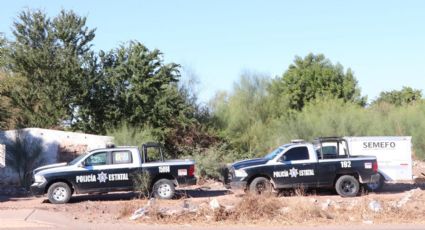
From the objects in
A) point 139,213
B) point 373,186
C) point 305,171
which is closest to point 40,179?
point 139,213

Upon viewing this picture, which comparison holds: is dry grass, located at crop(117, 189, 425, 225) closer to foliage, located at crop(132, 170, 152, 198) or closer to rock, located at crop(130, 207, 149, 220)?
rock, located at crop(130, 207, 149, 220)

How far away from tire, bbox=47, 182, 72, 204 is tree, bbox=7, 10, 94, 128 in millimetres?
14016

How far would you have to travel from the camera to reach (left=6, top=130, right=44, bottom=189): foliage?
25.5m

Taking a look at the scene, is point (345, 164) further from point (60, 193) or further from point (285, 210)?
point (60, 193)

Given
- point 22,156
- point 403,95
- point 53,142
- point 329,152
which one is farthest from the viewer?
point 403,95

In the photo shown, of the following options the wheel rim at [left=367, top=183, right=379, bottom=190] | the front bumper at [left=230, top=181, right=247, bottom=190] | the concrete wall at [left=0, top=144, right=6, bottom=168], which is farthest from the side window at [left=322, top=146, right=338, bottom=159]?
the concrete wall at [left=0, top=144, right=6, bottom=168]

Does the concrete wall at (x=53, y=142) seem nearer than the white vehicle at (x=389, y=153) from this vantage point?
No

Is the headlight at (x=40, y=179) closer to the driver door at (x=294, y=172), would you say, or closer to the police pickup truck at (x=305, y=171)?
the police pickup truck at (x=305, y=171)

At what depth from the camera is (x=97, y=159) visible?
19.3 m

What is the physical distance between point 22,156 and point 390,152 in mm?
15102

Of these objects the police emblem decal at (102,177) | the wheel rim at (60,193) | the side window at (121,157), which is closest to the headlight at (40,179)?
the wheel rim at (60,193)

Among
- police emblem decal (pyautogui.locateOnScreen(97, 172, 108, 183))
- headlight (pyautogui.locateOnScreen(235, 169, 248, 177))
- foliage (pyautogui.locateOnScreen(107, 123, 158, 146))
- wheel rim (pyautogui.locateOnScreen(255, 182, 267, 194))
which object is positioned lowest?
wheel rim (pyautogui.locateOnScreen(255, 182, 267, 194))

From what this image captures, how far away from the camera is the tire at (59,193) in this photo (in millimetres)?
18688

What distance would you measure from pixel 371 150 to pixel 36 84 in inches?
753
